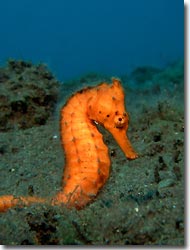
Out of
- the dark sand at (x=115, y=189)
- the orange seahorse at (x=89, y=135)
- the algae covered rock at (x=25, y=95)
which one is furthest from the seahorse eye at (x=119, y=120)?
the algae covered rock at (x=25, y=95)

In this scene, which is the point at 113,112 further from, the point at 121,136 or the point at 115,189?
the point at 115,189

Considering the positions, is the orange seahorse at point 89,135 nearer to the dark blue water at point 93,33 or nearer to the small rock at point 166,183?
the small rock at point 166,183

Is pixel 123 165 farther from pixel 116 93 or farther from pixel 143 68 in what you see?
pixel 143 68

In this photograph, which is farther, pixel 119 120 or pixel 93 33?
pixel 93 33

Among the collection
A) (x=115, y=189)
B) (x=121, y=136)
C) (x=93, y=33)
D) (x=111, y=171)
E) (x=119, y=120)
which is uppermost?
(x=93, y=33)

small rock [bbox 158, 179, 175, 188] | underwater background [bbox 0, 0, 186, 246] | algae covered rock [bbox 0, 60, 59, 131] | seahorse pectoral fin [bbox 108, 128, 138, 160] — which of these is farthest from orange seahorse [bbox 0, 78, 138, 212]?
algae covered rock [bbox 0, 60, 59, 131]

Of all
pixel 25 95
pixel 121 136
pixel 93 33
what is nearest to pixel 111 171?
pixel 121 136
